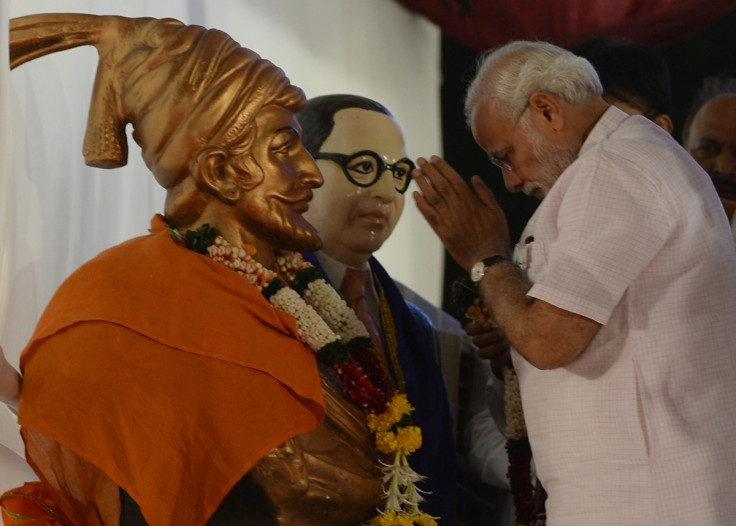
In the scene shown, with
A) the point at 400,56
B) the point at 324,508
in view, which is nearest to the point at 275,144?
the point at 324,508

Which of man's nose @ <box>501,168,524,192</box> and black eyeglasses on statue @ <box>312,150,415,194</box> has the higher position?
man's nose @ <box>501,168,524,192</box>

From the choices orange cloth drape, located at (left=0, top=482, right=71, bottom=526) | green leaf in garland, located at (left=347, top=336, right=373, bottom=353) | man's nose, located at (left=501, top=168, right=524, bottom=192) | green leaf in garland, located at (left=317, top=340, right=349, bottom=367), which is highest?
man's nose, located at (left=501, top=168, right=524, bottom=192)

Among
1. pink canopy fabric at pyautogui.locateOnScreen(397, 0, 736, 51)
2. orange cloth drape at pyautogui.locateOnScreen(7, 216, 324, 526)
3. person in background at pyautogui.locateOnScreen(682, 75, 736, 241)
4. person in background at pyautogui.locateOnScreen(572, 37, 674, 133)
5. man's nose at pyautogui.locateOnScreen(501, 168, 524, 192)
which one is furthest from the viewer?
pink canopy fabric at pyautogui.locateOnScreen(397, 0, 736, 51)

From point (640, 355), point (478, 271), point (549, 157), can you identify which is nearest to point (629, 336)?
point (640, 355)

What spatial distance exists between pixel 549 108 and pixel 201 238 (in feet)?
2.71

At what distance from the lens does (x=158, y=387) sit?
1.95 meters

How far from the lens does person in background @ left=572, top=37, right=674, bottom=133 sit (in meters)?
3.01

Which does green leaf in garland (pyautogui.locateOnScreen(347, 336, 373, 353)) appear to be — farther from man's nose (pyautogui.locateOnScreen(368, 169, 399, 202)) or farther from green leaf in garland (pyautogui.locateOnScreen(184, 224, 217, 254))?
man's nose (pyautogui.locateOnScreen(368, 169, 399, 202))

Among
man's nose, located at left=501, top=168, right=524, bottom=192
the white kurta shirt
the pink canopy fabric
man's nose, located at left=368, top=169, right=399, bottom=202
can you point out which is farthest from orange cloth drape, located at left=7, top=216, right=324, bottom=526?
the pink canopy fabric

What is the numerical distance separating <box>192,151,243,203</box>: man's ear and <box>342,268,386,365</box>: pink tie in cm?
65

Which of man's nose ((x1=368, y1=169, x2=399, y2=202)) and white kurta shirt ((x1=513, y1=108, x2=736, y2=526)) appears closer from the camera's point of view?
white kurta shirt ((x1=513, y1=108, x2=736, y2=526))

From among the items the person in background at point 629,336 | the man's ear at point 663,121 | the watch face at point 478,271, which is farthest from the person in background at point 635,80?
the watch face at point 478,271

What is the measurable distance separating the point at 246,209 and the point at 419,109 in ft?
8.88

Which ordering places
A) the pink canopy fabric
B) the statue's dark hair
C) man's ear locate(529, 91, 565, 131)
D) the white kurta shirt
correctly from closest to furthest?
the white kurta shirt
man's ear locate(529, 91, 565, 131)
the statue's dark hair
the pink canopy fabric
